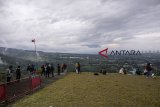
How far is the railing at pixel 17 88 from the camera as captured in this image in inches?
613

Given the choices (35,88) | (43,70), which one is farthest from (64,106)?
(43,70)

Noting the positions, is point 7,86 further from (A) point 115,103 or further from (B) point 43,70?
(B) point 43,70

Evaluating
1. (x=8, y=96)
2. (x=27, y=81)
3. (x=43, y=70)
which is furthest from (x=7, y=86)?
(x=43, y=70)

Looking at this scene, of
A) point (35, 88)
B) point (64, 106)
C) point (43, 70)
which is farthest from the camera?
point (43, 70)

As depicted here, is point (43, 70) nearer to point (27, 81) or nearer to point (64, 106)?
point (27, 81)

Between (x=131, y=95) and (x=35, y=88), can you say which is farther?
(x=35, y=88)

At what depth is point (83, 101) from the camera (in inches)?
610

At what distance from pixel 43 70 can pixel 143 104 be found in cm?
2401

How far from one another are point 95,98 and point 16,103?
6006 millimetres

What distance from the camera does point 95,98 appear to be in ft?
54.2

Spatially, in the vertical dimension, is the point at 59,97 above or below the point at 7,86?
below

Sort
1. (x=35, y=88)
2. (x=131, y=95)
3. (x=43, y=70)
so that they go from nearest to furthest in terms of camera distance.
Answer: (x=131, y=95), (x=35, y=88), (x=43, y=70)

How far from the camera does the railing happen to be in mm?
15564

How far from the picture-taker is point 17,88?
1967 centimetres
